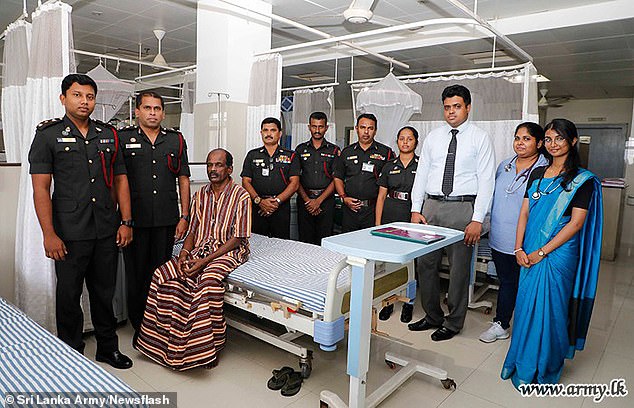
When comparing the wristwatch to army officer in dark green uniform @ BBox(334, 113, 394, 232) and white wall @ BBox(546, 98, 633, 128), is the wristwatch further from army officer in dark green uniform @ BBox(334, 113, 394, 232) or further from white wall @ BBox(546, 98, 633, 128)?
white wall @ BBox(546, 98, 633, 128)

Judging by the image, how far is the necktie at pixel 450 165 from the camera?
10.3 ft

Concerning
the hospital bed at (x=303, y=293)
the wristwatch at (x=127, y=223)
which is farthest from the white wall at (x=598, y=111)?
the wristwatch at (x=127, y=223)

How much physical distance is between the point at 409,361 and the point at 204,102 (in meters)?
3.33

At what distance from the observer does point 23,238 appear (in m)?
2.73

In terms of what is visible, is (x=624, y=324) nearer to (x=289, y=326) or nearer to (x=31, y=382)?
(x=289, y=326)

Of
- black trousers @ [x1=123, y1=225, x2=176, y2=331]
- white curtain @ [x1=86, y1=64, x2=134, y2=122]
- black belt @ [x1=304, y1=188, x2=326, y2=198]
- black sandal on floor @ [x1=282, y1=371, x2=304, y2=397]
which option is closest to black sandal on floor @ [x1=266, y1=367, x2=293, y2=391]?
black sandal on floor @ [x1=282, y1=371, x2=304, y2=397]

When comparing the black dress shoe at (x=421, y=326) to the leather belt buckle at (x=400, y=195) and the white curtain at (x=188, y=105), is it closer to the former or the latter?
the leather belt buckle at (x=400, y=195)

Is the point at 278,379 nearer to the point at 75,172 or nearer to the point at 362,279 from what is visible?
the point at 362,279

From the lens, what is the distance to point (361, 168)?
4.16 metres

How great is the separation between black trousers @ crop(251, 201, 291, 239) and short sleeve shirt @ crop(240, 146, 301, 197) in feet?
0.55

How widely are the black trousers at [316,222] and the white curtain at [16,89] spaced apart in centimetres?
234

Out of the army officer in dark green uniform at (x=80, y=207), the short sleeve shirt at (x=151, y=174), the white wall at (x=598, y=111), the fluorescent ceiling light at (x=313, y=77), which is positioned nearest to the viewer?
the army officer in dark green uniform at (x=80, y=207)

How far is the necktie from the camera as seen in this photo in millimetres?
3139

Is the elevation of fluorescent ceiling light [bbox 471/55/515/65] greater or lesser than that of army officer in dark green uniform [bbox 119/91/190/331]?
greater
